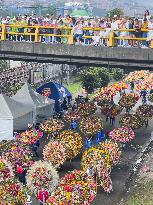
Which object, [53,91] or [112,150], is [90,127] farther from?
[53,91]

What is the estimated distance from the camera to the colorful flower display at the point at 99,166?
953 inches

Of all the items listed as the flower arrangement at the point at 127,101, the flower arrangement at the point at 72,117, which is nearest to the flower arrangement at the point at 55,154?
the flower arrangement at the point at 72,117

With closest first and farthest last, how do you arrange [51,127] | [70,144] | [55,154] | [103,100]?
[55,154] < [70,144] < [51,127] < [103,100]

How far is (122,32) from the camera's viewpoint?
94.3 feet

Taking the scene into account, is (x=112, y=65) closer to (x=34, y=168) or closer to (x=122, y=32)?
(x=122, y=32)

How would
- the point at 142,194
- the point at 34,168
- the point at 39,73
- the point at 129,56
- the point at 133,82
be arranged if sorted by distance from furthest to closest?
the point at 39,73
the point at 133,82
the point at 129,56
the point at 142,194
the point at 34,168

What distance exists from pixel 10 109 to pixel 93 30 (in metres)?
9.02

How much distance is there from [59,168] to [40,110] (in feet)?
37.1

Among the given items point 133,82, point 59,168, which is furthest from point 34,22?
point 133,82

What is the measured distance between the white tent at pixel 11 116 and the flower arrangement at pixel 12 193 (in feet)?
42.7

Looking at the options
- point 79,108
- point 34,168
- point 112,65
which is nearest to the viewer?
point 34,168

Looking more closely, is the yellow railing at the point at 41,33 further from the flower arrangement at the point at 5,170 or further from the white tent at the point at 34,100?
the flower arrangement at the point at 5,170

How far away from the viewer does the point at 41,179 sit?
22.1 m

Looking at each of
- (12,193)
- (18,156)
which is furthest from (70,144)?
(12,193)
